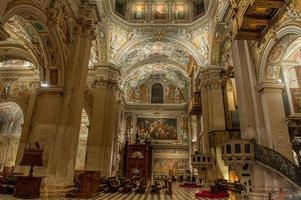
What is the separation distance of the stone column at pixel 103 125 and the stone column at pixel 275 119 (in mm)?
9342

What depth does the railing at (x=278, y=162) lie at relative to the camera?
643 centimetres

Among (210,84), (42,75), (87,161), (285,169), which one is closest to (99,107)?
(87,161)

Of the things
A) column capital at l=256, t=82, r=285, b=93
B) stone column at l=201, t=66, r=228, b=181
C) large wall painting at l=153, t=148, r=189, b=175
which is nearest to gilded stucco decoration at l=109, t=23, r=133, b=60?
stone column at l=201, t=66, r=228, b=181

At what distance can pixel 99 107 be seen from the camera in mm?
14289

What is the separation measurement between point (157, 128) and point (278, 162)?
17.4 metres

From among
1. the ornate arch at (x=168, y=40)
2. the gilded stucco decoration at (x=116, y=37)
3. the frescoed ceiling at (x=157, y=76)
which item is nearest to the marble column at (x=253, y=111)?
the ornate arch at (x=168, y=40)

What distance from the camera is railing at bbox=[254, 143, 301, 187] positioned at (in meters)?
6.43

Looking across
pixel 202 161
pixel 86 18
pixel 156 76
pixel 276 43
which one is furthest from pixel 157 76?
pixel 276 43

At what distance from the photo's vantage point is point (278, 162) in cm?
659

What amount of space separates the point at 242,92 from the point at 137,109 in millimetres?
16745

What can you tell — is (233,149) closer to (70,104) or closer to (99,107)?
(70,104)

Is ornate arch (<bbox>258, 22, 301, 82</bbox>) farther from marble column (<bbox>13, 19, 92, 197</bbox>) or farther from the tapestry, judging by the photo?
the tapestry

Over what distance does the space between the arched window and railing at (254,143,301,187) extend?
1845 centimetres

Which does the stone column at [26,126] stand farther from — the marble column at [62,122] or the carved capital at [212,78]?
the carved capital at [212,78]
